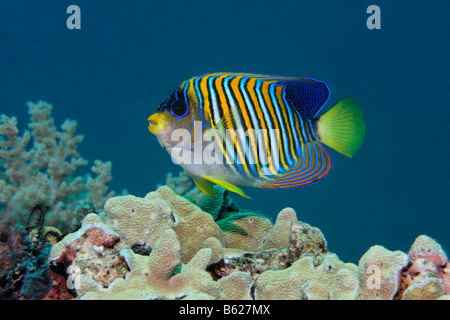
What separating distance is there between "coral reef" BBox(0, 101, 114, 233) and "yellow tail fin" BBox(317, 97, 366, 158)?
3.58 meters

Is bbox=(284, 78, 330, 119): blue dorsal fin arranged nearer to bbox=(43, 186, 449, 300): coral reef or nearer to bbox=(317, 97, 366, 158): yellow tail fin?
bbox=(317, 97, 366, 158): yellow tail fin

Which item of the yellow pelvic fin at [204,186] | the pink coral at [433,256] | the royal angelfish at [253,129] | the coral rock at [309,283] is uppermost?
the royal angelfish at [253,129]

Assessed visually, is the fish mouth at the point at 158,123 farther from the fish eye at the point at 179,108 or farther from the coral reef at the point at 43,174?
the coral reef at the point at 43,174

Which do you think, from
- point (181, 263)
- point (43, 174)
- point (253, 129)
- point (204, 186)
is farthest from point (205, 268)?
point (43, 174)

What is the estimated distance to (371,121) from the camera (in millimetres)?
39031

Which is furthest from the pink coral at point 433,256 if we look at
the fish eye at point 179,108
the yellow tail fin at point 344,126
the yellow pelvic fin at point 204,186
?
the fish eye at point 179,108

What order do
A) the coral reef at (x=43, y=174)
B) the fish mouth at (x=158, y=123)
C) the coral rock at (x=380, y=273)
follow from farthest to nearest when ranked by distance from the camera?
the coral reef at (x=43, y=174) → the fish mouth at (x=158, y=123) → the coral rock at (x=380, y=273)

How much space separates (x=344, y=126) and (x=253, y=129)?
1.48ft

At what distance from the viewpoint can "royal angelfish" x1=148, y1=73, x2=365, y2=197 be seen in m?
1.52

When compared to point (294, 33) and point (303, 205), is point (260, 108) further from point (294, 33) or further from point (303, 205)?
point (294, 33)

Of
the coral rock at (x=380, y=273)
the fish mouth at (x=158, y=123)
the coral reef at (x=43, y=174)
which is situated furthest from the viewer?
the coral reef at (x=43, y=174)

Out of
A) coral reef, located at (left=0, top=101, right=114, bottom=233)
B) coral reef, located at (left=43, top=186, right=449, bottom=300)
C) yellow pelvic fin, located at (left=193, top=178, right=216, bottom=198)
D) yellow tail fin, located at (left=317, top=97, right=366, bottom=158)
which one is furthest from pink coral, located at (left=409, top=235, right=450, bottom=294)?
coral reef, located at (left=0, top=101, right=114, bottom=233)

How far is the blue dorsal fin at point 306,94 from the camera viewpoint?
5.25 ft
